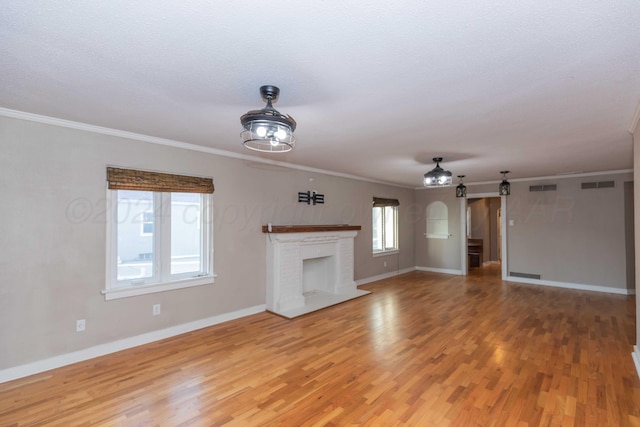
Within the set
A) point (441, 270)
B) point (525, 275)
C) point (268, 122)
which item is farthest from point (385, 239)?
point (268, 122)

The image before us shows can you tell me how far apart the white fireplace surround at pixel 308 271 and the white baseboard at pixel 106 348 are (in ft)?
2.19

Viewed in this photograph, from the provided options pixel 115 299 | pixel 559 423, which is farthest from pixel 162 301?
pixel 559 423

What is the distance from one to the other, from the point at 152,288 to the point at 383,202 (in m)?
5.28

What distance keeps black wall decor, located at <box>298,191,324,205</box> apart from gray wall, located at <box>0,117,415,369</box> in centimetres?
124

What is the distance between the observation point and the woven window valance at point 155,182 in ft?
10.9

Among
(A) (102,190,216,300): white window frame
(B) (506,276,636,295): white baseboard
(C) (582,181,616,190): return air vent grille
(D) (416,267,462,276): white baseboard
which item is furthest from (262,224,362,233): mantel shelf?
(C) (582,181,616,190): return air vent grille

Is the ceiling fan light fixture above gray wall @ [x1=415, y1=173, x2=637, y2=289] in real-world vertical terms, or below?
above

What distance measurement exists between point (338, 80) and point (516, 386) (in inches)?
114

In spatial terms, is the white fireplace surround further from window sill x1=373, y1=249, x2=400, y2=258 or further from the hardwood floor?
window sill x1=373, y1=249, x2=400, y2=258

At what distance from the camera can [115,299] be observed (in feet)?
10.9

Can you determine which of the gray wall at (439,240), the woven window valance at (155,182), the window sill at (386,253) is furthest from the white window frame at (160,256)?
the gray wall at (439,240)

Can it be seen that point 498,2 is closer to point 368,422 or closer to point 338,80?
point 338,80

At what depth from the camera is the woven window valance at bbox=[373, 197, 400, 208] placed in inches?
282

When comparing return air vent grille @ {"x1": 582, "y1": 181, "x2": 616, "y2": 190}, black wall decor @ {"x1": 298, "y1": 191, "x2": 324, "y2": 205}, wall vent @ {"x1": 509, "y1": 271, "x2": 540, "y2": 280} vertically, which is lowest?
wall vent @ {"x1": 509, "y1": 271, "x2": 540, "y2": 280}
